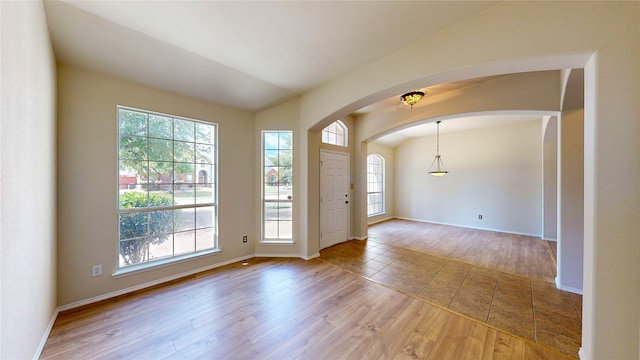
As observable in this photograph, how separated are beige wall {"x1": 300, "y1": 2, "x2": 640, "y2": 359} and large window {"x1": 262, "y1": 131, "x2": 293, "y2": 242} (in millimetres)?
→ 2895

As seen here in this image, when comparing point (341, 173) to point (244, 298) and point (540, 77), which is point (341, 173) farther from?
point (540, 77)

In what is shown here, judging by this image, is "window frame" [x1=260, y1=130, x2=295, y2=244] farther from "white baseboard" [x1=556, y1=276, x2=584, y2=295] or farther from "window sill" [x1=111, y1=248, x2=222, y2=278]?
"white baseboard" [x1=556, y1=276, x2=584, y2=295]

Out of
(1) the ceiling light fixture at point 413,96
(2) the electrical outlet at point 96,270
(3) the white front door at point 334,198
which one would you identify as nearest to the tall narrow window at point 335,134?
(3) the white front door at point 334,198

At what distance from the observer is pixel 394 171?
7.86 meters

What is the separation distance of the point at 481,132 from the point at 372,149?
119 inches

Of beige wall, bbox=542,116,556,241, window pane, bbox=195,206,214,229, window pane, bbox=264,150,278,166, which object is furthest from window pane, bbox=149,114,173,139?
beige wall, bbox=542,116,556,241

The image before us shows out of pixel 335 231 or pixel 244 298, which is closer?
pixel 244 298

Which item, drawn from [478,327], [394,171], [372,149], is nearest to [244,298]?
[478,327]

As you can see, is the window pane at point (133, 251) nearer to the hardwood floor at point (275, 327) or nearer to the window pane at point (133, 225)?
the window pane at point (133, 225)

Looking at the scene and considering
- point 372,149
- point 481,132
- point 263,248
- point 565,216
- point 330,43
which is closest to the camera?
point 330,43

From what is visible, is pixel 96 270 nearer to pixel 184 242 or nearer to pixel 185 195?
pixel 184 242

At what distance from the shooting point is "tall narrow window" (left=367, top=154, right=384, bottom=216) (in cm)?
701

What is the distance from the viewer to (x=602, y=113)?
1.43 m

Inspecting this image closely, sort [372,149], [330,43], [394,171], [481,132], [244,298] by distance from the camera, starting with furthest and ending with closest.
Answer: [394,171] → [372,149] → [481,132] → [244,298] → [330,43]
